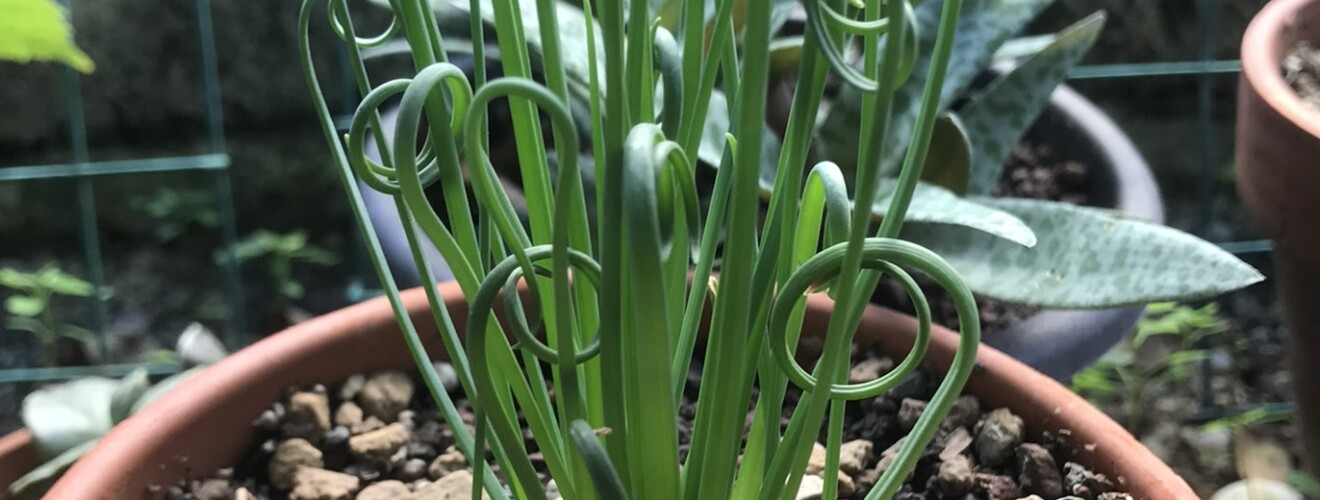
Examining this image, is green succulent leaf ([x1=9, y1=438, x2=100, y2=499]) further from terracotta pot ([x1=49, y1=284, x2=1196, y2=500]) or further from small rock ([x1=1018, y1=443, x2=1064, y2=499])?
small rock ([x1=1018, y1=443, x2=1064, y2=499])

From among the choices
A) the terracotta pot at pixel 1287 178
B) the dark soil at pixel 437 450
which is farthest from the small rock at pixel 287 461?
the terracotta pot at pixel 1287 178

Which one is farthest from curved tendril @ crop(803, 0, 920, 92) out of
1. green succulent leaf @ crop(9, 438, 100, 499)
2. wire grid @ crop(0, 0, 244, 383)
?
wire grid @ crop(0, 0, 244, 383)

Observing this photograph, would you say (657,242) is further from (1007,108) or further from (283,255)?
(283,255)

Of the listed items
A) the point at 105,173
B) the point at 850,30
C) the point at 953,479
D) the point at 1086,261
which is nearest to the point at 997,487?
the point at 953,479

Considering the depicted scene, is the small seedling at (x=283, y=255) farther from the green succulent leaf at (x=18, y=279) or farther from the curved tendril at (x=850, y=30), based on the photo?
the curved tendril at (x=850, y=30)

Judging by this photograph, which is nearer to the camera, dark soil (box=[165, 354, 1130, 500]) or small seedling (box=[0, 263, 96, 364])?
dark soil (box=[165, 354, 1130, 500])

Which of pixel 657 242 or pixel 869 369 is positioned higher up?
pixel 657 242
